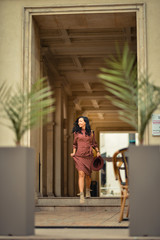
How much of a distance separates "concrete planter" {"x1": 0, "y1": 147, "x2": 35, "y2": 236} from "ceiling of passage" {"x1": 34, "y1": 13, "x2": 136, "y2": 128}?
5093 millimetres

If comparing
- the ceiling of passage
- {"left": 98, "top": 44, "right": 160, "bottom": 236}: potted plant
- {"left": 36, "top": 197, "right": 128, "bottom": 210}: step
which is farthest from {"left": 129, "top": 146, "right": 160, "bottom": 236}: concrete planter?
the ceiling of passage

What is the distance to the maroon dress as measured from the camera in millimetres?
9812

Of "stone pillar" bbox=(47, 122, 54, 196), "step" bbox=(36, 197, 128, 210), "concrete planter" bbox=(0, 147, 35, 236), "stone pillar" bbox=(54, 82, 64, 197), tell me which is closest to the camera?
"concrete planter" bbox=(0, 147, 35, 236)

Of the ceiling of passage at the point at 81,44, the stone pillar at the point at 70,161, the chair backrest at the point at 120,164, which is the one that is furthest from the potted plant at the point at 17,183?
the stone pillar at the point at 70,161

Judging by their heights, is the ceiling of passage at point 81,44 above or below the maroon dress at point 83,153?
above

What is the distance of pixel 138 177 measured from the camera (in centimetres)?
495

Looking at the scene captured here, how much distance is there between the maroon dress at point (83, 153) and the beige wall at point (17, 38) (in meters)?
1.47

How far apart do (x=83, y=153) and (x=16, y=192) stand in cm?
489

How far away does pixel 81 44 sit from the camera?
1440cm

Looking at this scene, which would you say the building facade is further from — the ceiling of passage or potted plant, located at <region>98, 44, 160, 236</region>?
potted plant, located at <region>98, 44, 160, 236</region>

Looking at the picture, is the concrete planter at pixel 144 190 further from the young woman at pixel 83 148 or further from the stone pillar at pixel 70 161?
the stone pillar at pixel 70 161

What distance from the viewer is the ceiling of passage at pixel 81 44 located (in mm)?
9891

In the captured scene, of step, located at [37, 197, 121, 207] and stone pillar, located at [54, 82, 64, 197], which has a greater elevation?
stone pillar, located at [54, 82, 64, 197]

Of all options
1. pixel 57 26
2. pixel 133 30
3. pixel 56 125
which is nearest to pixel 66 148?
pixel 56 125
